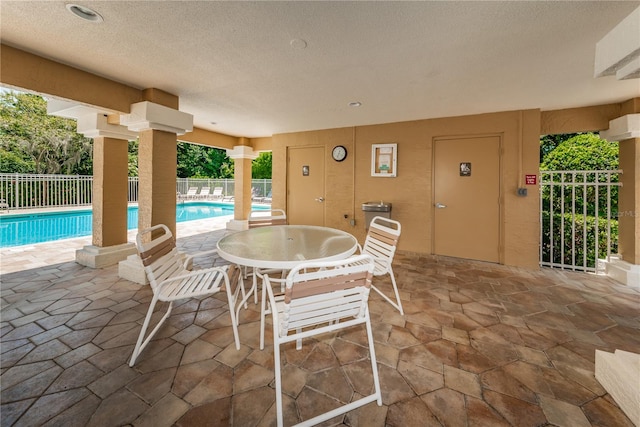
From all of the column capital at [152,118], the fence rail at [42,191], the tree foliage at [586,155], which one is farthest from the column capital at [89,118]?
the tree foliage at [586,155]

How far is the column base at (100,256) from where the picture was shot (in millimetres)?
3766

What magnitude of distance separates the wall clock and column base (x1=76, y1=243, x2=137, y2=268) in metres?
4.14

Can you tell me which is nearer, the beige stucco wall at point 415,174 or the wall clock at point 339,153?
the beige stucco wall at point 415,174

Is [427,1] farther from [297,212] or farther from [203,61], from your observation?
[297,212]

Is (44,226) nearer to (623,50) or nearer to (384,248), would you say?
(384,248)

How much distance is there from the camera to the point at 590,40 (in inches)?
84.3

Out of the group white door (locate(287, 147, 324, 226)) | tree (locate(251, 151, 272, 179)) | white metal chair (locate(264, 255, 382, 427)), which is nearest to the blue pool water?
white door (locate(287, 147, 324, 226))

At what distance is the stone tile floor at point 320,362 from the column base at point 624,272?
404 mm

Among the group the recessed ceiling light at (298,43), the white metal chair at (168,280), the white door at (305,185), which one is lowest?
the white metal chair at (168,280)

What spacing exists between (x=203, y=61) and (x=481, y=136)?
4274 millimetres

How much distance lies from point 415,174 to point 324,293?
156 inches

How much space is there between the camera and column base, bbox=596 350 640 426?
137cm

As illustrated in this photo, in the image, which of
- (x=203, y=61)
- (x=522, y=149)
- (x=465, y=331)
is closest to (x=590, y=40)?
(x=522, y=149)

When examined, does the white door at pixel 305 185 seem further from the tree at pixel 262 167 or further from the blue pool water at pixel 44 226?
the tree at pixel 262 167
